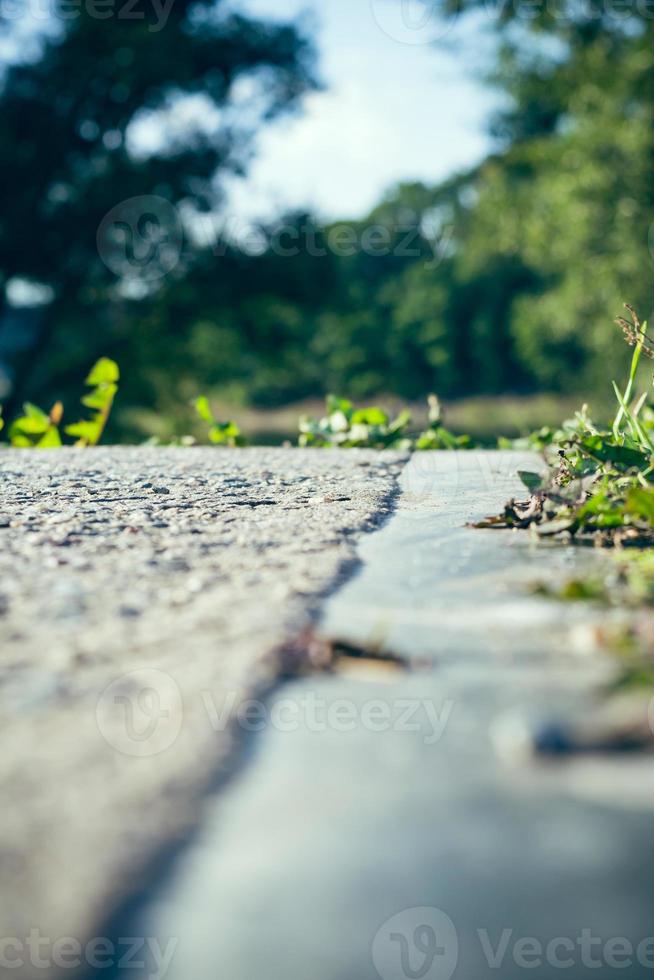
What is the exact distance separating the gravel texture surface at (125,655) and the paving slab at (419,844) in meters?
0.05

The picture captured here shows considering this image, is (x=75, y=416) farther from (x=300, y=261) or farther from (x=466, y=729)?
(x=466, y=729)

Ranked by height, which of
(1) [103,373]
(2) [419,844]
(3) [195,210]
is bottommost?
(2) [419,844]

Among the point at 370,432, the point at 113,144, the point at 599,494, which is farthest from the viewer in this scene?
the point at 113,144

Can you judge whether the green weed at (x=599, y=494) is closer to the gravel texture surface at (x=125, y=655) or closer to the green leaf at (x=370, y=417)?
the gravel texture surface at (x=125, y=655)

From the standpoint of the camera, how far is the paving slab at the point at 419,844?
60 centimetres

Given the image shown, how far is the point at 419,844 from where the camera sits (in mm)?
676

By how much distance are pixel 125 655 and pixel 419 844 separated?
0.51 meters

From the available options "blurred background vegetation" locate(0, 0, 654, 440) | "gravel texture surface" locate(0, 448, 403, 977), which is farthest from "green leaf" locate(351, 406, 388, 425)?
"blurred background vegetation" locate(0, 0, 654, 440)

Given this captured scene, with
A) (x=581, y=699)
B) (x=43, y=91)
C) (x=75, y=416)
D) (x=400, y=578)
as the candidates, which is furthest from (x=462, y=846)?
(x=43, y=91)

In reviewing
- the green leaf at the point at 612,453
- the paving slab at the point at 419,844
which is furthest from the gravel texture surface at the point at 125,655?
the green leaf at the point at 612,453

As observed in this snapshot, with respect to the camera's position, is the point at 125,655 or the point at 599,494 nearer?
the point at 125,655

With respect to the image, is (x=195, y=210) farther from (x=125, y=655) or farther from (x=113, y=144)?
(x=125, y=655)

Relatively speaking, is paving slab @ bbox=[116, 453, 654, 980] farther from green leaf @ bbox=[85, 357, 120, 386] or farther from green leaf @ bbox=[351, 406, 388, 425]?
green leaf @ bbox=[85, 357, 120, 386]

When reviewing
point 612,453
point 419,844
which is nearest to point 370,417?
point 612,453
